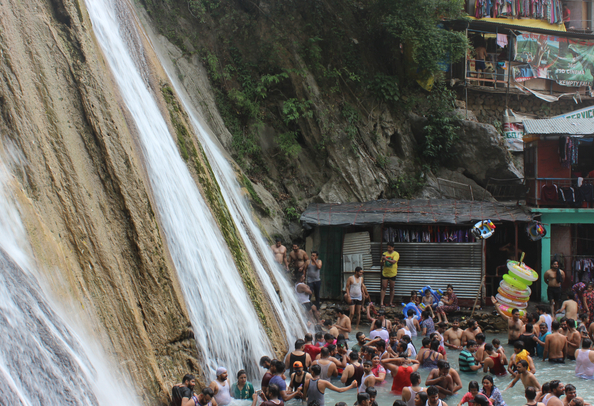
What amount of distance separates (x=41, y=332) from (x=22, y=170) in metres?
2.31

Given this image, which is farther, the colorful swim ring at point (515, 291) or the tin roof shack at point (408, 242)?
the tin roof shack at point (408, 242)

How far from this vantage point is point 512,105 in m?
22.6

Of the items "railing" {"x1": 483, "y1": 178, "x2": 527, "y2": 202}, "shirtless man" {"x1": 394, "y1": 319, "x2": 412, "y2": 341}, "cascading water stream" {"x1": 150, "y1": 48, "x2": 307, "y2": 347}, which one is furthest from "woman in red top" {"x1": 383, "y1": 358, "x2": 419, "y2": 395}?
"railing" {"x1": 483, "y1": 178, "x2": 527, "y2": 202}

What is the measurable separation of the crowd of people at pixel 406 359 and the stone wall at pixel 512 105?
10.5 metres

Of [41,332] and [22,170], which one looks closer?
[41,332]

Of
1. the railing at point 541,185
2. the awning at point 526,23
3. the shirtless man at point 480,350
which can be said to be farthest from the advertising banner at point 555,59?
the shirtless man at point 480,350

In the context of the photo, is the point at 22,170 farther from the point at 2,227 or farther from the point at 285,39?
the point at 285,39

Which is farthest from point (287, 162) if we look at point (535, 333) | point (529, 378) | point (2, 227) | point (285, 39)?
point (2, 227)

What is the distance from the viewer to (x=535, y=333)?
36.8ft

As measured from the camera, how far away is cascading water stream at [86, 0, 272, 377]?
8.22 m

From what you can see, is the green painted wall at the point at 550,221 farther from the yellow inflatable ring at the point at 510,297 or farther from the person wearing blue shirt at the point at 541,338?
the person wearing blue shirt at the point at 541,338

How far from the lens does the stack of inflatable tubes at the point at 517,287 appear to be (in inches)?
502

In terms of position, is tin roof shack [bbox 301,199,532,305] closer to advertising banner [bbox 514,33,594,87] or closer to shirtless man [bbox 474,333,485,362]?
shirtless man [bbox 474,333,485,362]

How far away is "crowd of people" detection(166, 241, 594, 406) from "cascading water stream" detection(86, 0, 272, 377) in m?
0.64
